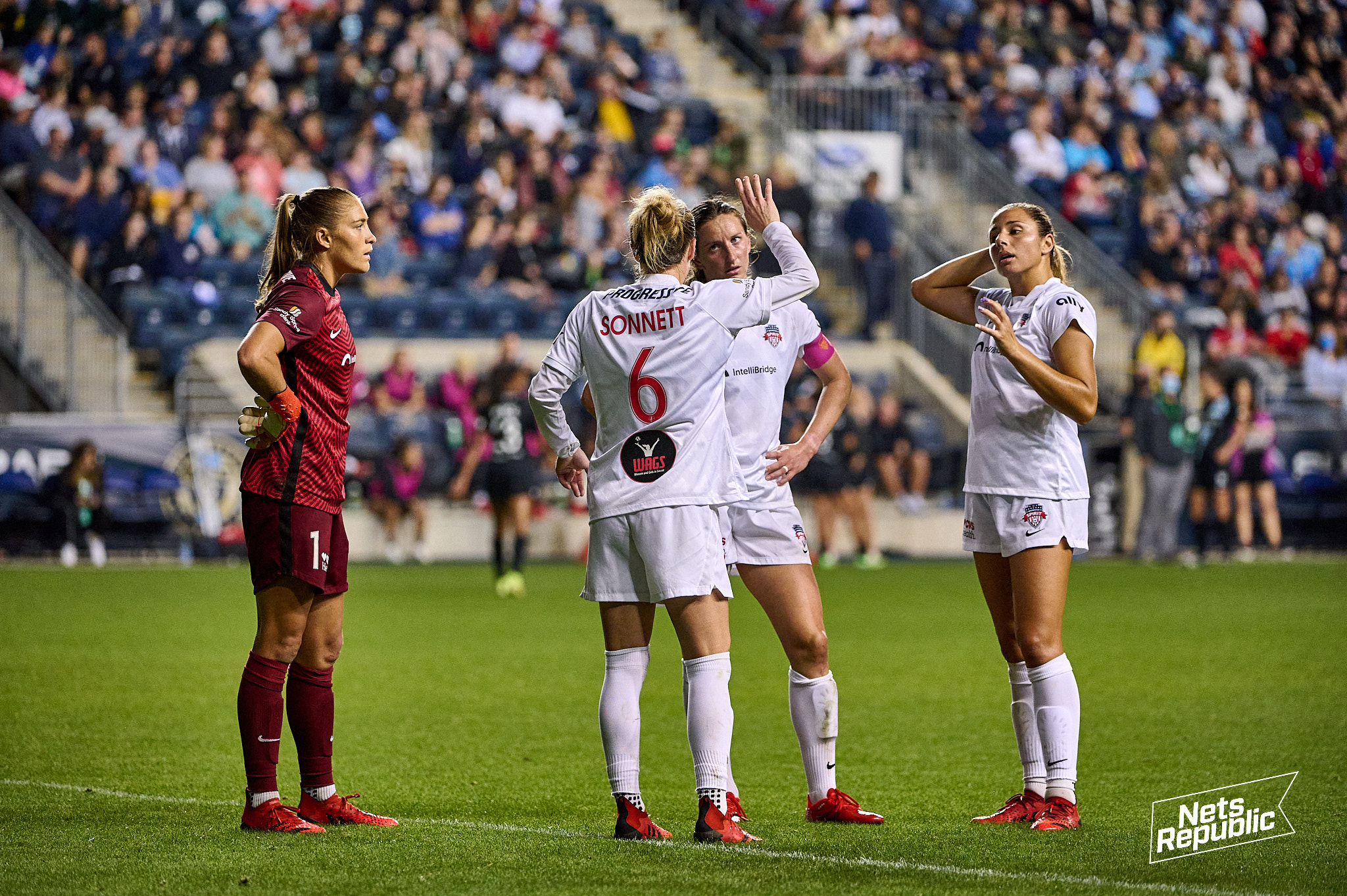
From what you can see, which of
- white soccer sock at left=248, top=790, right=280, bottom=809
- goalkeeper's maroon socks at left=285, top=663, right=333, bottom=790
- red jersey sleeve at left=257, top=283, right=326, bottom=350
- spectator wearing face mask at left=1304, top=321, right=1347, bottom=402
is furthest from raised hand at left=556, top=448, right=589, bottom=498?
spectator wearing face mask at left=1304, top=321, right=1347, bottom=402

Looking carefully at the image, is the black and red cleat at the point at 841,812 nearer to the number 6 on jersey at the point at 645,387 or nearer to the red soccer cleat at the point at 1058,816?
the red soccer cleat at the point at 1058,816

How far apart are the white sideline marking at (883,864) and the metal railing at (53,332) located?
541 inches

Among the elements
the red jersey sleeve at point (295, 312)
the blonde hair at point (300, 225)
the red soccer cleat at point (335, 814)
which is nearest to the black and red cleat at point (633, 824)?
the red soccer cleat at point (335, 814)

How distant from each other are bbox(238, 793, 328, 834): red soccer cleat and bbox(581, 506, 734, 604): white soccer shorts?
1264mm

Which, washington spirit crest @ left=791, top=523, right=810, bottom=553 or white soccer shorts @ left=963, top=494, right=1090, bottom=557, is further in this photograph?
washington spirit crest @ left=791, top=523, right=810, bottom=553

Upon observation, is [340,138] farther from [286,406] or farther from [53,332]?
[286,406]

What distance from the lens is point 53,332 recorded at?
18984mm

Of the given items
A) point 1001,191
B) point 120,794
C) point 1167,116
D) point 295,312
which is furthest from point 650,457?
point 1167,116

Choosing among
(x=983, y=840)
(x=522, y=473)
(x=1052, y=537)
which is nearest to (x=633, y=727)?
(x=983, y=840)

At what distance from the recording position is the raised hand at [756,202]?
5.71 m

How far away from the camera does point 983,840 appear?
552cm

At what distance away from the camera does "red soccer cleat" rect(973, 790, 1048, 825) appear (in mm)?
5852

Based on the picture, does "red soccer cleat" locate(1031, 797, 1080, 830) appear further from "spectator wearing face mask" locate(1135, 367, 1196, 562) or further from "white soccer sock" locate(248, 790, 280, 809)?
"spectator wearing face mask" locate(1135, 367, 1196, 562)

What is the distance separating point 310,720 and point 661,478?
1.54 metres
